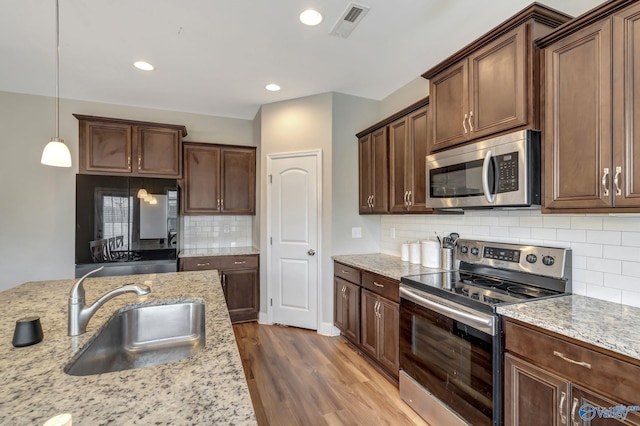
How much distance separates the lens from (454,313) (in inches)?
70.3

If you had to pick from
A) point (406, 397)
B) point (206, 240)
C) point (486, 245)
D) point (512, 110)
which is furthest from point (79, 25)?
point (406, 397)

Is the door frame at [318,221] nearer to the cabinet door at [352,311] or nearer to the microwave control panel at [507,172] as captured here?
the cabinet door at [352,311]

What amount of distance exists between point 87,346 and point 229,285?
2.71 metres

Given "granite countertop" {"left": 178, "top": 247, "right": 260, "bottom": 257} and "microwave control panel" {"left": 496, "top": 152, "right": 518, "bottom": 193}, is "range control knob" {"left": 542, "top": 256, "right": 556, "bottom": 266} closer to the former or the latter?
"microwave control panel" {"left": 496, "top": 152, "right": 518, "bottom": 193}

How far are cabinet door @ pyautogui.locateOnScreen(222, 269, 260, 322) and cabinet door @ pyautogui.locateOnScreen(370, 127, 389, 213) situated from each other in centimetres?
182

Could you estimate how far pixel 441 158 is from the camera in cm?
228

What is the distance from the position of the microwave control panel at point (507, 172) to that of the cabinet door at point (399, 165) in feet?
3.23

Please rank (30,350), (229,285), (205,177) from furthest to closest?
(205,177)
(229,285)
(30,350)

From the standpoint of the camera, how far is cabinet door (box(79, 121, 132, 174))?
3469 millimetres

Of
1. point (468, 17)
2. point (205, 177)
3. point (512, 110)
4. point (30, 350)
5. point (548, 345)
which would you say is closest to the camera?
point (30, 350)

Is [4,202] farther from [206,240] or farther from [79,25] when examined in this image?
[79,25]

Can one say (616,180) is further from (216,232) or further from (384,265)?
(216,232)

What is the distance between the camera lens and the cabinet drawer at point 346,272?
9.91 ft

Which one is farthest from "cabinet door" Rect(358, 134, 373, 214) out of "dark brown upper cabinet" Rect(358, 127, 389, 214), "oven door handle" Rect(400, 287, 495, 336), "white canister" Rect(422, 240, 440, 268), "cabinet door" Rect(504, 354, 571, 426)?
"cabinet door" Rect(504, 354, 571, 426)
